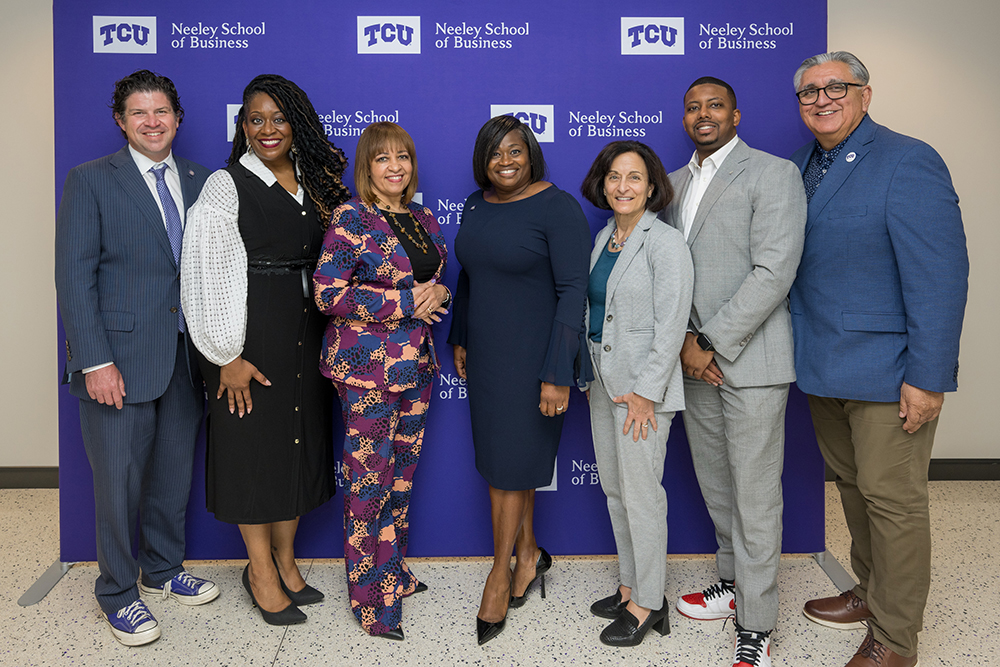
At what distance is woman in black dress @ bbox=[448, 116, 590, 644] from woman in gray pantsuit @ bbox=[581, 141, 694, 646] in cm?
11

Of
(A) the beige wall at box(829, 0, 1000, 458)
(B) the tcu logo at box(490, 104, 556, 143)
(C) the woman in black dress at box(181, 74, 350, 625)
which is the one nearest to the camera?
(C) the woman in black dress at box(181, 74, 350, 625)

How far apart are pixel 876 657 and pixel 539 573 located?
3.99 feet

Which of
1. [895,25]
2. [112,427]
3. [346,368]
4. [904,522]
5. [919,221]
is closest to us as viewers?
[919,221]

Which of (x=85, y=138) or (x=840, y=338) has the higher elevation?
(x=85, y=138)

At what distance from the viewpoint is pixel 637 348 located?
205cm

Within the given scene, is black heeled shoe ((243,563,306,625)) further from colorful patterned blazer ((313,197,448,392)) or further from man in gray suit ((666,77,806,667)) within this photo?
man in gray suit ((666,77,806,667))

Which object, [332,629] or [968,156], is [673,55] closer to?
[968,156]

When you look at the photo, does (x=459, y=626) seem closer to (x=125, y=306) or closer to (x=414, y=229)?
(x=414, y=229)

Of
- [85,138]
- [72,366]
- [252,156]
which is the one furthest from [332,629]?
[85,138]

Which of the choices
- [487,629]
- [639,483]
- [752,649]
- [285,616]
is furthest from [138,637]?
[752,649]

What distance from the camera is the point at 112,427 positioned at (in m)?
2.27

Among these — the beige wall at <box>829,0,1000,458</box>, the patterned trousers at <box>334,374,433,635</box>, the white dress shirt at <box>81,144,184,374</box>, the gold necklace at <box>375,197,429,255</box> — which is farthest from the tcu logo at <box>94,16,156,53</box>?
the beige wall at <box>829,0,1000,458</box>

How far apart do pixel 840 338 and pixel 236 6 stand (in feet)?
8.83

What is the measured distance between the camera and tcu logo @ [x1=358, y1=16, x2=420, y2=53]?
2.64 meters
